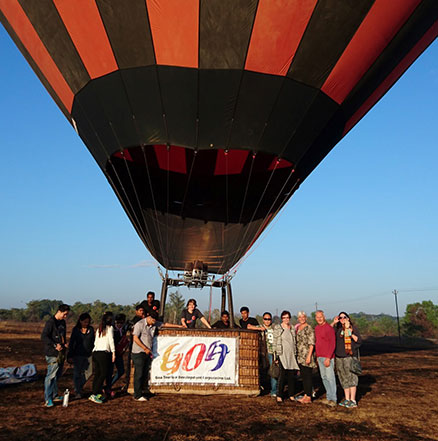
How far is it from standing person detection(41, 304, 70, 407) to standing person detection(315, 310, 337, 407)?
4.32 meters

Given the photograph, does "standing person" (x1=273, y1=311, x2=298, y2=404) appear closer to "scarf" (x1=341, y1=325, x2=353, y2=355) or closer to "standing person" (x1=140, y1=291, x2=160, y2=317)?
"scarf" (x1=341, y1=325, x2=353, y2=355)

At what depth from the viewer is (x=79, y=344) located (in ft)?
19.4

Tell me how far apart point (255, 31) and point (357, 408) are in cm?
699

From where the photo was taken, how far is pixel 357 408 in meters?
5.57

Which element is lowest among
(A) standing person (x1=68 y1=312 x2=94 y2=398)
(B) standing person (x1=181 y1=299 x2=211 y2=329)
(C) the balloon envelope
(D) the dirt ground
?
(D) the dirt ground

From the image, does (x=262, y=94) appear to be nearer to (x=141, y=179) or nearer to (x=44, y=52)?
(x=141, y=179)

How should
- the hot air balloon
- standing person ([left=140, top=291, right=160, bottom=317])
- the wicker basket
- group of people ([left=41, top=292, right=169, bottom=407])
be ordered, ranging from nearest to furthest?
group of people ([left=41, top=292, right=169, bottom=407]), the wicker basket, the hot air balloon, standing person ([left=140, top=291, right=160, bottom=317])

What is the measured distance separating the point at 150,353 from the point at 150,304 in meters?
1.42

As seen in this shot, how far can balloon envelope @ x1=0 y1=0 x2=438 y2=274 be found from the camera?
6551 mm

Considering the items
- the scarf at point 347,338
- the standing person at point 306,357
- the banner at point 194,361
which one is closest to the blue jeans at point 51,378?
the banner at point 194,361

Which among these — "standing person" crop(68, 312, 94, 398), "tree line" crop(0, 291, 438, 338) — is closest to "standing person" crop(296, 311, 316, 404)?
"standing person" crop(68, 312, 94, 398)

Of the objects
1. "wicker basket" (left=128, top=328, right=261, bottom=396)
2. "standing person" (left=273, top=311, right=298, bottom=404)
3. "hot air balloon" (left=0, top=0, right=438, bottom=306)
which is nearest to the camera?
"standing person" (left=273, top=311, right=298, bottom=404)

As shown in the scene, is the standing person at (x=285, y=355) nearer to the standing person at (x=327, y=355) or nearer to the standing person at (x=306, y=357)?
the standing person at (x=306, y=357)

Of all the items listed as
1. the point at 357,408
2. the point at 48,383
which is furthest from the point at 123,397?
the point at 357,408
